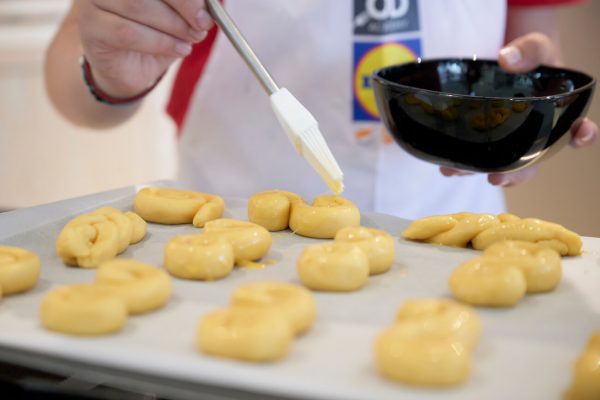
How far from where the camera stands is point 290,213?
33.1 inches

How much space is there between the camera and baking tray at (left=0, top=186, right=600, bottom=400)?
0.49 meters

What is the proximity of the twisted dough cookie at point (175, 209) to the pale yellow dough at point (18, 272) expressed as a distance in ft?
0.66

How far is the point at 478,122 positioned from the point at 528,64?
0.67 feet

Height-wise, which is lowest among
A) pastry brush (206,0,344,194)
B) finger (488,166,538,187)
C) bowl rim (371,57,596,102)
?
finger (488,166,538,187)

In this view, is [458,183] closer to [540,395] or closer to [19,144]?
[540,395]

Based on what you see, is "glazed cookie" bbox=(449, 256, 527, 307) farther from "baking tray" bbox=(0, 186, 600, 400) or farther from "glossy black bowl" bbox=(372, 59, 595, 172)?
"glossy black bowl" bbox=(372, 59, 595, 172)

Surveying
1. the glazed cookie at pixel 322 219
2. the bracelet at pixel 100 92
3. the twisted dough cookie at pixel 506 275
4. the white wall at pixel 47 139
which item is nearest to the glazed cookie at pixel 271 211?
the glazed cookie at pixel 322 219

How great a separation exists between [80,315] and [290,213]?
0.34 metres

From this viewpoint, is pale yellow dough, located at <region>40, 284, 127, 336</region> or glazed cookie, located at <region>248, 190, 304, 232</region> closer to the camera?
pale yellow dough, located at <region>40, 284, 127, 336</region>

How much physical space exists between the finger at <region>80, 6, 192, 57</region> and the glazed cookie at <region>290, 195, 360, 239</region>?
25 centimetres

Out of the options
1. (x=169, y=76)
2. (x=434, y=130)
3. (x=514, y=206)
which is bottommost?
(x=514, y=206)

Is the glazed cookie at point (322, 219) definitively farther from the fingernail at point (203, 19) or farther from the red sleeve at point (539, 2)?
the red sleeve at point (539, 2)

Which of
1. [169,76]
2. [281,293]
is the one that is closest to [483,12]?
[281,293]

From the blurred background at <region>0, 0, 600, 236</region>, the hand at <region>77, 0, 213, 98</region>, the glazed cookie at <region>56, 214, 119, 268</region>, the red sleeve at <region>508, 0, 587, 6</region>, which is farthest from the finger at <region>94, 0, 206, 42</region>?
the blurred background at <region>0, 0, 600, 236</region>
